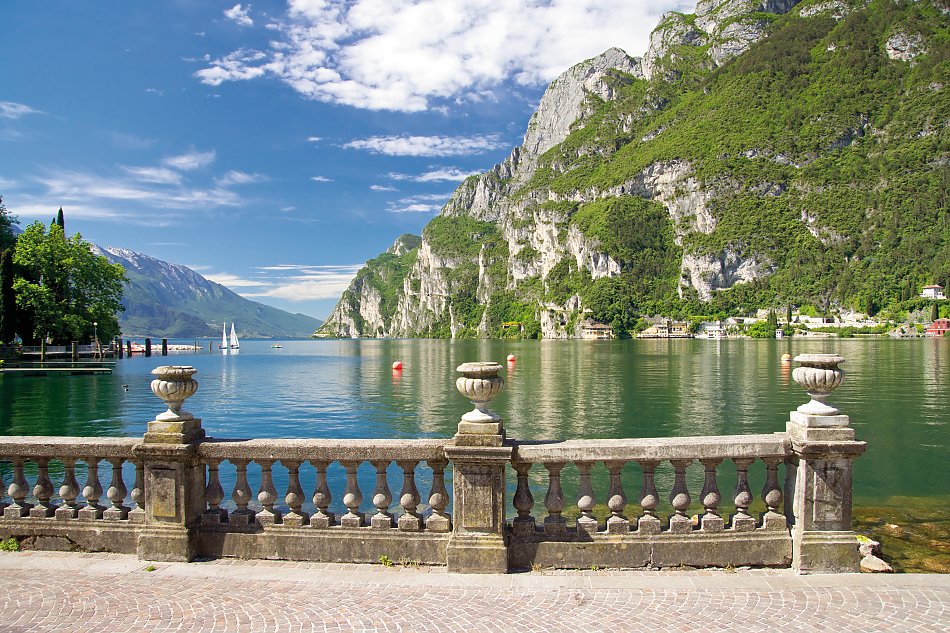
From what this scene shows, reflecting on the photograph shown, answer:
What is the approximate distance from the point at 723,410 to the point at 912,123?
206329 mm

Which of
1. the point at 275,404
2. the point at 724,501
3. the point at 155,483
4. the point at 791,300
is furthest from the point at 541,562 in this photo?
the point at 791,300

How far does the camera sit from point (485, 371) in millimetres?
5867

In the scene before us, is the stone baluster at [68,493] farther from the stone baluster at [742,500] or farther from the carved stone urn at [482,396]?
the stone baluster at [742,500]

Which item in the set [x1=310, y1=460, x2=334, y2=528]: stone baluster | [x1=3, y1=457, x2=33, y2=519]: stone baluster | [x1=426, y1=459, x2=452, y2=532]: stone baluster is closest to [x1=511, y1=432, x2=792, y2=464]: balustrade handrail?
[x1=426, y1=459, x2=452, y2=532]: stone baluster

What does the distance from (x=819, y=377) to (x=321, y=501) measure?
556 cm

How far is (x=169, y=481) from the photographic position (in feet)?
20.5

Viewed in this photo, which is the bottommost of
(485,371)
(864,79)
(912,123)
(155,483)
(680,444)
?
(155,483)

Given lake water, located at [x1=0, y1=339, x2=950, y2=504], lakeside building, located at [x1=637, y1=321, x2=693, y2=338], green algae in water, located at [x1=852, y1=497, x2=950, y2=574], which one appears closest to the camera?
green algae in water, located at [x1=852, y1=497, x2=950, y2=574]

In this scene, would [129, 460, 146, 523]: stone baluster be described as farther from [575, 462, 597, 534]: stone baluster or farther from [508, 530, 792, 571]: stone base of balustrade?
[575, 462, 597, 534]: stone baluster

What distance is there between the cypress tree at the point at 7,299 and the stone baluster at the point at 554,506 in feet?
225

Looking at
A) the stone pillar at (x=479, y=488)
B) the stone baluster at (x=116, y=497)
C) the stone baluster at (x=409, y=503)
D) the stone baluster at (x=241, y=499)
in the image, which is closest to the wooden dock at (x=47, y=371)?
the stone baluster at (x=116, y=497)

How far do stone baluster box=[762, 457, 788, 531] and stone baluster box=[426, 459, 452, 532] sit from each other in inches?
134

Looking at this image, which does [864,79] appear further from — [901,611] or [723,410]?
[901,611]

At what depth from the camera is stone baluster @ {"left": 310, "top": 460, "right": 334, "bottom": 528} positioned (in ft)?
20.5
